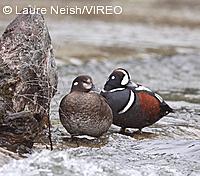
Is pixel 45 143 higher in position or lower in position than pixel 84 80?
lower

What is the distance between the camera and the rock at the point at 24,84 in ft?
24.0

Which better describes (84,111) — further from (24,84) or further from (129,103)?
(129,103)

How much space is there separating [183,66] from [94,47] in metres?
3.11

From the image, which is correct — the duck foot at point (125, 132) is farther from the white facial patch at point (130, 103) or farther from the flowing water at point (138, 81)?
the white facial patch at point (130, 103)

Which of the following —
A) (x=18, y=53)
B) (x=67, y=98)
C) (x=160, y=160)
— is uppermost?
(x=18, y=53)

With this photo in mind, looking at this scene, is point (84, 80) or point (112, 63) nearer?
point (84, 80)

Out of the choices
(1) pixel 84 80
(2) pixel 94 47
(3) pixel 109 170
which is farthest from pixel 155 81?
(3) pixel 109 170

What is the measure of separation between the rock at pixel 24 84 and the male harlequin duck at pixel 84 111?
21 cm

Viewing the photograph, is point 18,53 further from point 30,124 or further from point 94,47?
point 94,47

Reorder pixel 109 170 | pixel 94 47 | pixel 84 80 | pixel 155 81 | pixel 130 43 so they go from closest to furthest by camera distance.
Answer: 1. pixel 109 170
2. pixel 84 80
3. pixel 155 81
4. pixel 94 47
5. pixel 130 43

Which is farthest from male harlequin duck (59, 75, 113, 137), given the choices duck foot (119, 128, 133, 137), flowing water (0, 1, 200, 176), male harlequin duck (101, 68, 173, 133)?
duck foot (119, 128, 133, 137)

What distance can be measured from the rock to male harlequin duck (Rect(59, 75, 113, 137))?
0.69 feet

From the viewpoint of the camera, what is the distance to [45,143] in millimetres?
7625

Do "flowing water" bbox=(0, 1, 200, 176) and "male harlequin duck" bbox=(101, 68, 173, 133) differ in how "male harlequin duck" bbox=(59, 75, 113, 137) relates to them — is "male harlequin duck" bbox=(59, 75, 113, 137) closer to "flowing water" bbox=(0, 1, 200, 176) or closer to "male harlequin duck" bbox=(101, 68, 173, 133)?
"flowing water" bbox=(0, 1, 200, 176)
